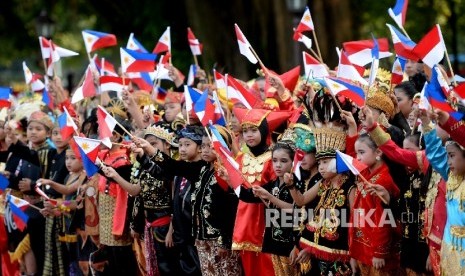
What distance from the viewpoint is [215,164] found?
10.3 metres

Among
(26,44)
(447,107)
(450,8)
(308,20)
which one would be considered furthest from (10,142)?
(26,44)

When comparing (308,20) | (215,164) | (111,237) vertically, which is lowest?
(111,237)

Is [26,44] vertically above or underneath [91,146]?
above

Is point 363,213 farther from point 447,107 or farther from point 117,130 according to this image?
point 117,130

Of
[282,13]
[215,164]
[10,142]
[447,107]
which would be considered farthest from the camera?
[282,13]

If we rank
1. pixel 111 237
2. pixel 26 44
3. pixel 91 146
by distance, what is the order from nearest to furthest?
pixel 91 146
pixel 111 237
pixel 26 44

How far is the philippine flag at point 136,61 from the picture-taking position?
1262cm

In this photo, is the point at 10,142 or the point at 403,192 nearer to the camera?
the point at 403,192

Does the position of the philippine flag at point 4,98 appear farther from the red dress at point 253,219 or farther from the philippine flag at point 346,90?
the philippine flag at point 346,90

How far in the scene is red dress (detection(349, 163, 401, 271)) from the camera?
9.10m

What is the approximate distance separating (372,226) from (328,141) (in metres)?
0.77

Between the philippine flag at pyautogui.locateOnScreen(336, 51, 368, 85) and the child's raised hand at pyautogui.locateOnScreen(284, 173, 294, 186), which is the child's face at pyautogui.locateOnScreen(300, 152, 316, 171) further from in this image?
the philippine flag at pyautogui.locateOnScreen(336, 51, 368, 85)

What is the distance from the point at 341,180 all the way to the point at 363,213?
36 centimetres

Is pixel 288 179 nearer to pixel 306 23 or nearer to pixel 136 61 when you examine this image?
pixel 306 23
